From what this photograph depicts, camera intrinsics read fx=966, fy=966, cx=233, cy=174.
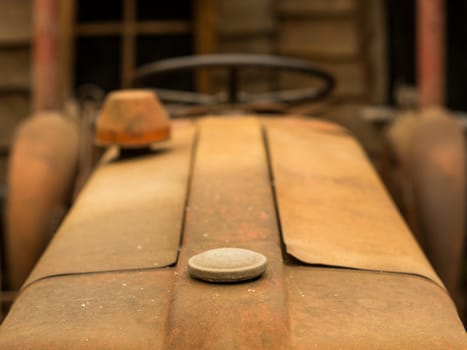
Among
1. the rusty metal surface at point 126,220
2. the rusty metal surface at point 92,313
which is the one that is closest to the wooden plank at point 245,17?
the rusty metal surface at point 126,220

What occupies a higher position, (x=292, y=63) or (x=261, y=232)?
(x=292, y=63)

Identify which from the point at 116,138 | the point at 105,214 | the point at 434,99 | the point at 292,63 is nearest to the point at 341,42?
the point at 434,99

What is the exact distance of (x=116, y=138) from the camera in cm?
212

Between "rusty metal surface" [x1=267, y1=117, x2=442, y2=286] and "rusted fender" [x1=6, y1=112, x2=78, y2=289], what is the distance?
0.55m

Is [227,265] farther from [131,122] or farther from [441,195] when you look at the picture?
[441,195]

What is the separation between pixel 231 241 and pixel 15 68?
403cm

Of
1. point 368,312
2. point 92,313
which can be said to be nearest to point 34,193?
point 92,313

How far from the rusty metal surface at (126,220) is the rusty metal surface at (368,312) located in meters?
0.24

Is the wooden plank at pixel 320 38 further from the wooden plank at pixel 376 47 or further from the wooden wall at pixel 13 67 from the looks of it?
the wooden wall at pixel 13 67

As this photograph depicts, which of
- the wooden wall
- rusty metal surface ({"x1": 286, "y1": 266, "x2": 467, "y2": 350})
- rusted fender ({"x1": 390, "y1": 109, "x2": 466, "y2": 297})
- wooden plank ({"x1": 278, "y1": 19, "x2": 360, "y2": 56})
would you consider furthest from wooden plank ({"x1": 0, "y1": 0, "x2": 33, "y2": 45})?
rusty metal surface ({"x1": 286, "y1": 266, "x2": 467, "y2": 350})

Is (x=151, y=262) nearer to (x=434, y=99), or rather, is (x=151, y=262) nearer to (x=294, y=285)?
(x=294, y=285)

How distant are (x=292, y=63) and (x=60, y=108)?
0.85 metres

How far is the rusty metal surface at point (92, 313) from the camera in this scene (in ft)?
4.11

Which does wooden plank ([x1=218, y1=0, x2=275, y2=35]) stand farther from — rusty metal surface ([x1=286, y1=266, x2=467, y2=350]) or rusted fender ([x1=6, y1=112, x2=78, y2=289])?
rusty metal surface ([x1=286, y1=266, x2=467, y2=350])
